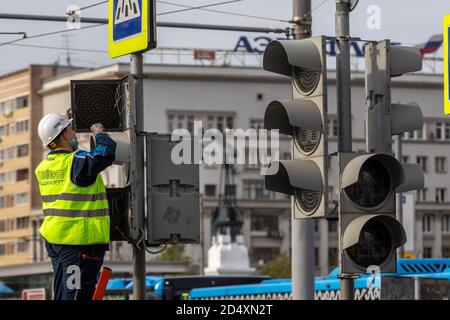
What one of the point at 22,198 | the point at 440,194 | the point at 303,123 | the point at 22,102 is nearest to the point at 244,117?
the point at 440,194

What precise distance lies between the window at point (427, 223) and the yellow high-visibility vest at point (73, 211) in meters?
121

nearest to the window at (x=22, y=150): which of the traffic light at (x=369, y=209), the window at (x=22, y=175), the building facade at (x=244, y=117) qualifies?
the window at (x=22, y=175)

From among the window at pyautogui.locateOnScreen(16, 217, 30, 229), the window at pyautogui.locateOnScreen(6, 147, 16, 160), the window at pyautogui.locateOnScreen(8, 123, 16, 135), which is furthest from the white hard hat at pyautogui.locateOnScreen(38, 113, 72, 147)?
the window at pyautogui.locateOnScreen(8, 123, 16, 135)

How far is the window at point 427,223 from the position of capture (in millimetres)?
130125

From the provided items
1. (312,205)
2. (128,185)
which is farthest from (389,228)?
(128,185)

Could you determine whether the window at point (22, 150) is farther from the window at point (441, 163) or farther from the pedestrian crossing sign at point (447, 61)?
the pedestrian crossing sign at point (447, 61)

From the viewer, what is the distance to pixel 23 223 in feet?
443

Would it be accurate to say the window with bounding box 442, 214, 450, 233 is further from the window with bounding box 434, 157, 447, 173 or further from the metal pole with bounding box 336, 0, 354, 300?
the metal pole with bounding box 336, 0, 354, 300

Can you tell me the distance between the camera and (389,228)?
34.6 ft

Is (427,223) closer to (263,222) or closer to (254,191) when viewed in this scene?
(263,222)

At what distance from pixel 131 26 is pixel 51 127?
1.25 metres
